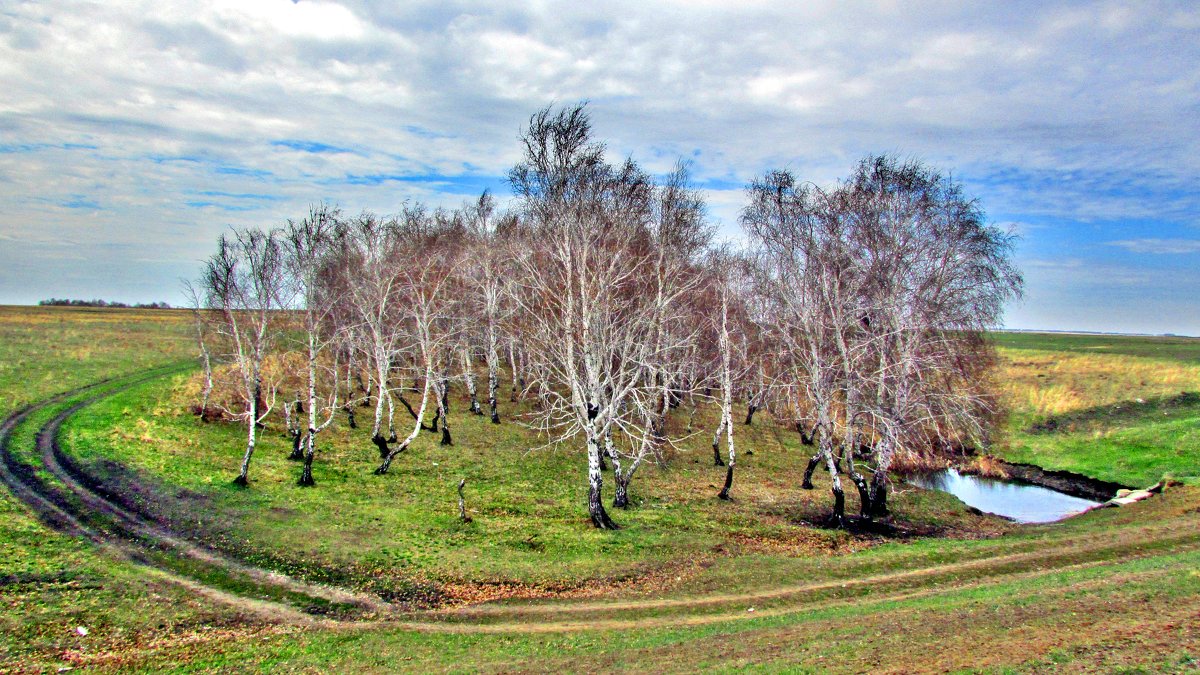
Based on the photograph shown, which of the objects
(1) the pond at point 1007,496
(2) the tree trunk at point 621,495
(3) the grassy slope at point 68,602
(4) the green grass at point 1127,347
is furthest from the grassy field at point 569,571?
(4) the green grass at point 1127,347

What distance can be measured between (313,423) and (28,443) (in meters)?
13.9

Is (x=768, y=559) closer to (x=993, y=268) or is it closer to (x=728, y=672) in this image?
(x=728, y=672)

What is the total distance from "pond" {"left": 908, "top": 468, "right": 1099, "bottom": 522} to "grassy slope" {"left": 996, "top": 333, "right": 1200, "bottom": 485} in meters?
4.37

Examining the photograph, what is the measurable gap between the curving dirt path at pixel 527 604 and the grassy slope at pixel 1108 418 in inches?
737

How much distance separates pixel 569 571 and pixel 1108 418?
169ft

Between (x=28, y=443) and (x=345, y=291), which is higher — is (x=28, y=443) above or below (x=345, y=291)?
below

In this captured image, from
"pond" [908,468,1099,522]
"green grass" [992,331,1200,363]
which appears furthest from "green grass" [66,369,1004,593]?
"green grass" [992,331,1200,363]

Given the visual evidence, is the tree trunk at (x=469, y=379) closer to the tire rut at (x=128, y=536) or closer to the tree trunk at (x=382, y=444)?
the tree trunk at (x=382, y=444)

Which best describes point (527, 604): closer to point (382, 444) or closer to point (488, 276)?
point (382, 444)

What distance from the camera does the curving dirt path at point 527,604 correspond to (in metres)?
17.5

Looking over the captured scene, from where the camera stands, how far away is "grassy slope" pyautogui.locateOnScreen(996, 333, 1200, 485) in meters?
39.6

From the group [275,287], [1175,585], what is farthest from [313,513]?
[1175,585]

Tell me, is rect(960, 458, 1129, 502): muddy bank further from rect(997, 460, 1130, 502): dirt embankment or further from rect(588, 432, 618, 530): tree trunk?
rect(588, 432, 618, 530): tree trunk

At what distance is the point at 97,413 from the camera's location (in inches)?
1455
